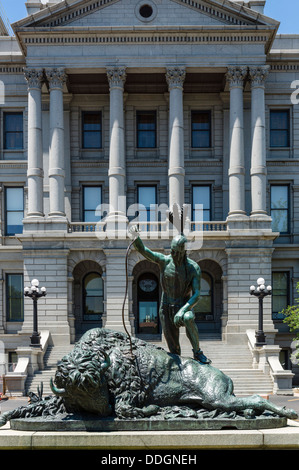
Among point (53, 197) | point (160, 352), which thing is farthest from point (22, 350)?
point (160, 352)

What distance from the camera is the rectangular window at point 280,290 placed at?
40906mm

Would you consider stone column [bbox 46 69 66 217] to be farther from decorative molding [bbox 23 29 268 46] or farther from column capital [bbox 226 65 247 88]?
column capital [bbox 226 65 247 88]

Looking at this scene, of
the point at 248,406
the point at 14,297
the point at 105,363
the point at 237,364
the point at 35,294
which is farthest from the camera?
the point at 14,297

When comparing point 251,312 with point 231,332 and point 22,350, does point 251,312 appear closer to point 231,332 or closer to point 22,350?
point 231,332

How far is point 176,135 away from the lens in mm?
37812

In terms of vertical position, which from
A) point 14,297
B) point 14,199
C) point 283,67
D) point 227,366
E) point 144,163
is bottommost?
point 227,366

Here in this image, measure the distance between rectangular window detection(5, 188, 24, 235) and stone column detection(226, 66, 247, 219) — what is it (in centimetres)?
1275

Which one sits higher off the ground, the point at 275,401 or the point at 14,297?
the point at 14,297

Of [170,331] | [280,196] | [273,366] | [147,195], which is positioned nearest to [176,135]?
[147,195]

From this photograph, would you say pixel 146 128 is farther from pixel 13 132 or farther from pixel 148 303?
pixel 148 303

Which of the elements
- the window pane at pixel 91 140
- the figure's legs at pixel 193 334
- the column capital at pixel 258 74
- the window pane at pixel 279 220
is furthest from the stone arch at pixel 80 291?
the figure's legs at pixel 193 334

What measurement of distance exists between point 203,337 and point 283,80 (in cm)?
1618

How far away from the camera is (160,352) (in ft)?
34.3

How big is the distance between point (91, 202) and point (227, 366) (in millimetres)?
14294
